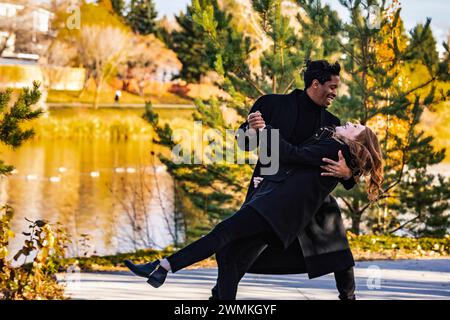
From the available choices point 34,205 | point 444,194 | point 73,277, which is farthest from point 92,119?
point 73,277

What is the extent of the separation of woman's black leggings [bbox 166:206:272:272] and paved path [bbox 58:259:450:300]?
5.94 ft

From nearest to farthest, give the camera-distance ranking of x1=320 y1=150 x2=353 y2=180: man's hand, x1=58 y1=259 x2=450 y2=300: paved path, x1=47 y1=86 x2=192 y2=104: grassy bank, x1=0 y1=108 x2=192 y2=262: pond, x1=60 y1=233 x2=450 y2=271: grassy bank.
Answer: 1. x1=320 y1=150 x2=353 y2=180: man's hand
2. x1=58 y1=259 x2=450 y2=300: paved path
3. x1=60 y1=233 x2=450 y2=271: grassy bank
4. x1=0 y1=108 x2=192 y2=262: pond
5. x1=47 y1=86 x2=192 y2=104: grassy bank

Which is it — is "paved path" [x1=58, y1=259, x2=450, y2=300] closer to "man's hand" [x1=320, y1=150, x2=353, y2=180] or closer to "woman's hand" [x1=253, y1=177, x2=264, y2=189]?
"woman's hand" [x1=253, y1=177, x2=264, y2=189]

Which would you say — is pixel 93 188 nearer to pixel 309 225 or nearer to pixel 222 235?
pixel 309 225

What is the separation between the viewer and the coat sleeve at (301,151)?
Result: 579 cm

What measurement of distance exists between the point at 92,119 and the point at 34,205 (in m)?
25.8

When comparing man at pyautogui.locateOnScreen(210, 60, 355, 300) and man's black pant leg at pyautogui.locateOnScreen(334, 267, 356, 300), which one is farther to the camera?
man's black pant leg at pyautogui.locateOnScreen(334, 267, 356, 300)

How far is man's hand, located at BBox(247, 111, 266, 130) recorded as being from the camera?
5844 millimetres

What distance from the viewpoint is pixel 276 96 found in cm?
611

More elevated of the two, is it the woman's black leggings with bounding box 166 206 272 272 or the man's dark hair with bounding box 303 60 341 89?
the man's dark hair with bounding box 303 60 341 89

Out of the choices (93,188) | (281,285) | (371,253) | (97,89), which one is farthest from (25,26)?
(281,285)

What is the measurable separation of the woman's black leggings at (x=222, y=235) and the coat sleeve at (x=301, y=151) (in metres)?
0.38

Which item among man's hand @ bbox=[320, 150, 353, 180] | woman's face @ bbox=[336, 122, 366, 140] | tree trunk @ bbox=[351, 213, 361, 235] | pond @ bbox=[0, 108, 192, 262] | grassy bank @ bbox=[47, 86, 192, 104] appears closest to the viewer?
man's hand @ bbox=[320, 150, 353, 180]

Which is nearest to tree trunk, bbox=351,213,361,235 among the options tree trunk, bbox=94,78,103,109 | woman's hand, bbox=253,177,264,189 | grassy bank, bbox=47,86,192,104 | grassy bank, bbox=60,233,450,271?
grassy bank, bbox=60,233,450,271
